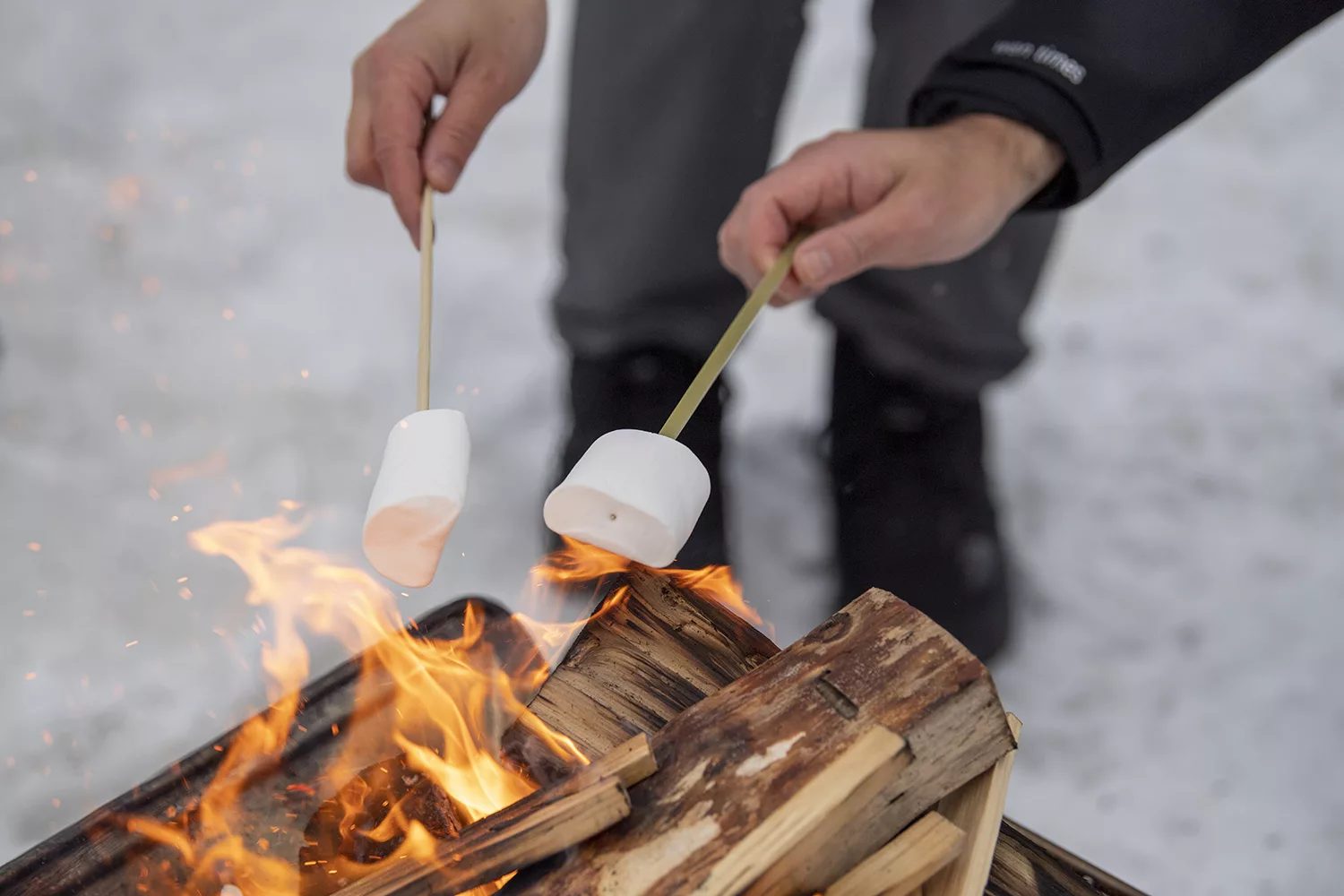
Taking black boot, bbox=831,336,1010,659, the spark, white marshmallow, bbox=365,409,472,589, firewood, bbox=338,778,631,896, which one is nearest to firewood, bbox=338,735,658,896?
firewood, bbox=338,778,631,896

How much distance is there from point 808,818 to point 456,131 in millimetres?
1045

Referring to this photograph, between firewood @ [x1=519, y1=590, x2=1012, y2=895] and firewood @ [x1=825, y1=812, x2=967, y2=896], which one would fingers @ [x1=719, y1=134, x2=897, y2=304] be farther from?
firewood @ [x1=825, y1=812, x2=967, y2=896]

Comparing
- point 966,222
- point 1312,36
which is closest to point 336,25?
point 966,222

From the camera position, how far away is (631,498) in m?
1.09

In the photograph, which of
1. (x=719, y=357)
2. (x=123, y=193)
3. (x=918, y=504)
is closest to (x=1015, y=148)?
(x=719, y=357)

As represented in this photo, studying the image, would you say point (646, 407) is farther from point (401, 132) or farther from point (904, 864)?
point (904, 864)

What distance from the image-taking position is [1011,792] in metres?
1.79

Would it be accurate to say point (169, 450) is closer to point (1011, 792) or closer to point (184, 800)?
point (184, 800)

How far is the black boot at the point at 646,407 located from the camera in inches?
79.0

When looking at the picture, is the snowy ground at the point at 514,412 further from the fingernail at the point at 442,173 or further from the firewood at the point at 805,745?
the firewood at the point at 805,745

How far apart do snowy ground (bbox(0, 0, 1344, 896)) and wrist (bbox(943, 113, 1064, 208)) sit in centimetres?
79

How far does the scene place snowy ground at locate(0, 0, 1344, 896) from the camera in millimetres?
1817

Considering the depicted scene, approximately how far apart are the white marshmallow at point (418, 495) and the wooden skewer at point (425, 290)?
6 cm

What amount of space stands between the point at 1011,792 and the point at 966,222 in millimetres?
907
